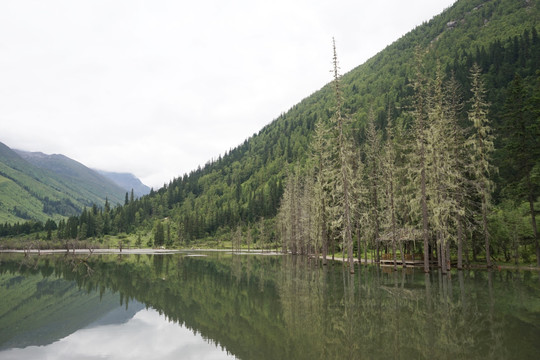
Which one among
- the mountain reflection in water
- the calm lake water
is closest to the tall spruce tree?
the calm lake water

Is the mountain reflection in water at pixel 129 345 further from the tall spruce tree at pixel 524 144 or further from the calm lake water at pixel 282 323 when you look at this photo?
the tall spruce tree at pixel 524 144

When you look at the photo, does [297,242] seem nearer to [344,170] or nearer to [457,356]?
[344,170]

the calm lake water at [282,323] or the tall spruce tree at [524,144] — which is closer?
the calm lake water at [282,323]

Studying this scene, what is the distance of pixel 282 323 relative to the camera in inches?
586

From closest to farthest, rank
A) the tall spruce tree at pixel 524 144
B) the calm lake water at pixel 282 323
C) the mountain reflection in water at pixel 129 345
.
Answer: the calm lake water at pixel 282 323, the mountain reflection in water at pixel 129 345, the tall spruce tree at pixel 524 144

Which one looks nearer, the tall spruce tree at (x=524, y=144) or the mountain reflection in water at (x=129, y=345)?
the mountain reflection in water at (x=129, y=345)

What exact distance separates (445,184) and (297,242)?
155ft

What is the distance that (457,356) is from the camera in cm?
1000

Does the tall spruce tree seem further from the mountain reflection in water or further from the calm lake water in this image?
the mountain reflection in water

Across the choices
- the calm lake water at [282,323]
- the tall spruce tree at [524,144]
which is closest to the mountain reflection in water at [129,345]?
the calm lake water at [282,323]

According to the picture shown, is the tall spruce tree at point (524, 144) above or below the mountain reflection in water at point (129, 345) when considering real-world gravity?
above

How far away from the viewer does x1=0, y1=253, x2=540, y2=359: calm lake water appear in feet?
37.1

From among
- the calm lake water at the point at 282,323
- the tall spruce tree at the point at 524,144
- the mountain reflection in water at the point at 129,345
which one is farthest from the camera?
the tall spruce tree at the point at 524,144

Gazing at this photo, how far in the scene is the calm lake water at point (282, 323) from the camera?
11.3 meters
